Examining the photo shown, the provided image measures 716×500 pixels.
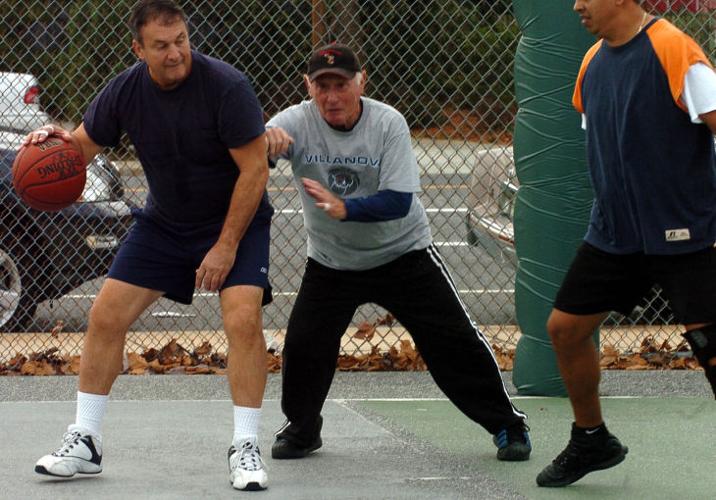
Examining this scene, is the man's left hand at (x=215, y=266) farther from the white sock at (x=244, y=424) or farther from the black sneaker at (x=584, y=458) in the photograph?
the black sneaker at (x=584, y=458)

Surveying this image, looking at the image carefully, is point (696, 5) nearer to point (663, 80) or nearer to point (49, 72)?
point (663, 80)

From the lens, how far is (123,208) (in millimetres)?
9047

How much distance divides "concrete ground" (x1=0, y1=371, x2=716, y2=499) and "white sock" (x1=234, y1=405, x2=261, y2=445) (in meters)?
0.21

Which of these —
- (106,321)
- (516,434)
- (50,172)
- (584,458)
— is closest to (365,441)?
(516,434)

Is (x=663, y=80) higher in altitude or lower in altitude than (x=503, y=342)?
higher

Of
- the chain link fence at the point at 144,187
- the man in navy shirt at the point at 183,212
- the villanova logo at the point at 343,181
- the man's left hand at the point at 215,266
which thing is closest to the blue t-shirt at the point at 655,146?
the villanova logo at the point at 343,181

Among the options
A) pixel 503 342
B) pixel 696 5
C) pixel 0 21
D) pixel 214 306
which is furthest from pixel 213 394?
→ pixel 0 21

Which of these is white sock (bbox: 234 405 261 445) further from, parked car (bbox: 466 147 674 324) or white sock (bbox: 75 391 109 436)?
parked car (bbox: 466 147 674 324)

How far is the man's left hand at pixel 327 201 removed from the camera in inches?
205

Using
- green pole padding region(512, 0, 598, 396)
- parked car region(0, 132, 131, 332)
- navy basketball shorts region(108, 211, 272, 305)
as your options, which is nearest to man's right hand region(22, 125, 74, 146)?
navy basketball shorts region(108, 211, 272, 305)

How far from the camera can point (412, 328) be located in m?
5.91

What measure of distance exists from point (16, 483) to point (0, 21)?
6.16 m

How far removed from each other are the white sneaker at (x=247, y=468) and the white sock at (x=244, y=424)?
0.02 metres

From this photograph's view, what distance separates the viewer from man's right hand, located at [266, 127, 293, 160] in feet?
17.8
